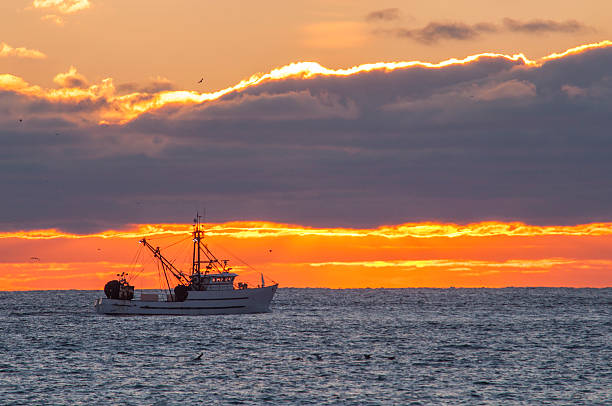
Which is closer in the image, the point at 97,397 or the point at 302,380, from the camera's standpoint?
the point at 97,397

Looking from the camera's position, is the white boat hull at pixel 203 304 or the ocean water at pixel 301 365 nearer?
the ocean water at pixel 301 365

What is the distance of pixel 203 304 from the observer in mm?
150375

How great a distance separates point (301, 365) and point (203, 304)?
67.2 metres

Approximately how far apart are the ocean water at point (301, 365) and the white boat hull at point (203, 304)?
719 cm

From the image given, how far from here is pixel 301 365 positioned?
3359 inches

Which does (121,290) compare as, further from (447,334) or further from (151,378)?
(151,378)

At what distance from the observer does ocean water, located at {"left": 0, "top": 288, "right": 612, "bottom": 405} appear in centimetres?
6644

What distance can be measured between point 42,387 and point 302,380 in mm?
20851

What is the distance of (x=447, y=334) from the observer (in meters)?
128

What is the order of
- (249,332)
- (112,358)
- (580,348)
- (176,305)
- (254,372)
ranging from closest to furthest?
(254,372)
(112,358)
(580,348)
(249,332)
(176,305)

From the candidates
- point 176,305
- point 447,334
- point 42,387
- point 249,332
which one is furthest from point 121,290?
point 42,387

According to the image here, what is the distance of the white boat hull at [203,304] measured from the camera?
150 metres

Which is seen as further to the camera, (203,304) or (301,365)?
(203,304)

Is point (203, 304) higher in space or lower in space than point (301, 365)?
higher
